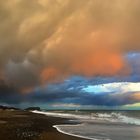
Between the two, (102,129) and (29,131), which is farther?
(102,129)

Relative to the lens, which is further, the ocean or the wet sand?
the ocean

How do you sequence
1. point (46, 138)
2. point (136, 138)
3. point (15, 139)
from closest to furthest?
1. point (15, 139)
2. point (46, 138)
3. point (136, 138)

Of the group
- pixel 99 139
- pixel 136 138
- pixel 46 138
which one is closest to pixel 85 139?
pixel 99 139

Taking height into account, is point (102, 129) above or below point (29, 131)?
above

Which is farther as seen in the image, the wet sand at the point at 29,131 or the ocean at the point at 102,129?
the ocean at the point at 102,129

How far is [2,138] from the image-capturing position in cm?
1983

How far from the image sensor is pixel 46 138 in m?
20.7

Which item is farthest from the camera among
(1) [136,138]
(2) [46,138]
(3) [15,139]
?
(1) [136,138]

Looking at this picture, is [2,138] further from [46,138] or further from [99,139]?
[99,139]

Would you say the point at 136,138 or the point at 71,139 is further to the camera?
the point at 136,138

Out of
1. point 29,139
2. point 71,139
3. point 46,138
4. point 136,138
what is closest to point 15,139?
point 29,139

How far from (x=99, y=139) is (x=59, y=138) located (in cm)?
257

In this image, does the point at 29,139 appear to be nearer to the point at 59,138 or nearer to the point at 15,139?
the point at 15,139

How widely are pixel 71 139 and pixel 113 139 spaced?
273 centimetres
